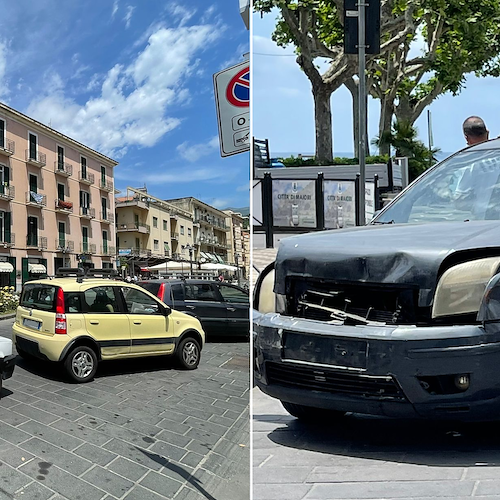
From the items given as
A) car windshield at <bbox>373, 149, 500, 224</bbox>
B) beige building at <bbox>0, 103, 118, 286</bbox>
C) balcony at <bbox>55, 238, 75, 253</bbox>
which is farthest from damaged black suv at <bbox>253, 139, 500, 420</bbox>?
balcony at <bbox>55, 238, 75, 253</bbox>

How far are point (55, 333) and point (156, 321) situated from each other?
66 cm

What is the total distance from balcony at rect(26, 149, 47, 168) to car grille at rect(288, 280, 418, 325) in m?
2.15

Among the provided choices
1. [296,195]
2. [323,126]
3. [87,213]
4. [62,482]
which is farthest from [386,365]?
[323,126]

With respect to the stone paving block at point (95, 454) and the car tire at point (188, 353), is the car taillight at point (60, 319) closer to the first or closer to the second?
the car tire at point (188, 353)

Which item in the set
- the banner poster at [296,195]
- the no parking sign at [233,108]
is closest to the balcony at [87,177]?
the no parking sign at [233,108]

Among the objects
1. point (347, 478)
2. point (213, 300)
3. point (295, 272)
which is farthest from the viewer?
point (213, 300)

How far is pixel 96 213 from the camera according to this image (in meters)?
3.25

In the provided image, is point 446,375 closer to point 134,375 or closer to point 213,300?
point 213,300

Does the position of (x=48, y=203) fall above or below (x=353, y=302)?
above

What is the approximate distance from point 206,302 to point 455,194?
5.19 feet

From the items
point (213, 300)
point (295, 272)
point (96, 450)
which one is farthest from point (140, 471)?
point (295, 272)

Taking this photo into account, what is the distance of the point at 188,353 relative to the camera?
3.42 metres

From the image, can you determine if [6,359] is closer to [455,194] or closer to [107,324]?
[107,324]

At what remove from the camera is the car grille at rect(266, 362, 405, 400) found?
1531 mm
